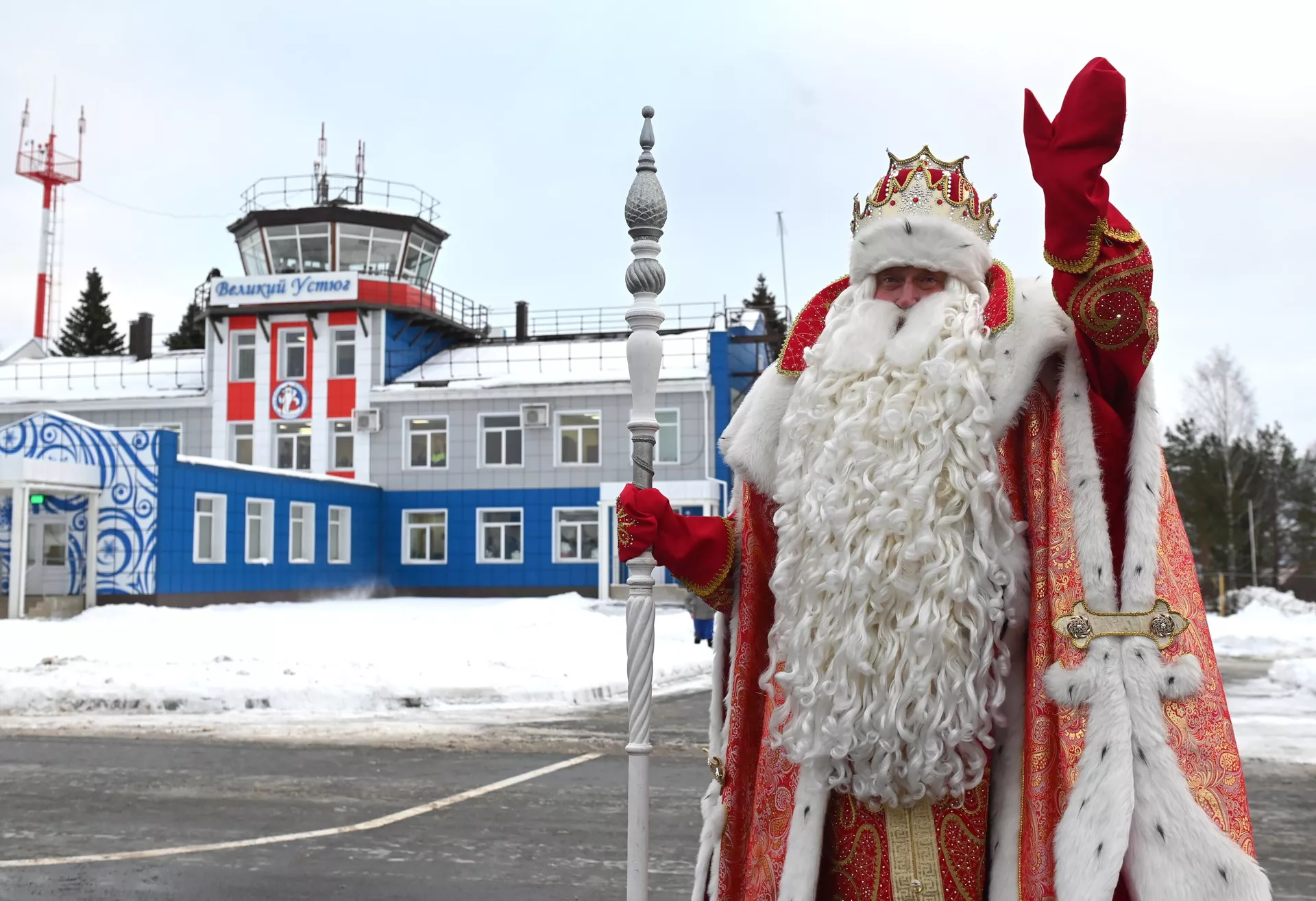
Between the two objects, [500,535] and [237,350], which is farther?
[237,350]

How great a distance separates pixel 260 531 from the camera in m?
31.5

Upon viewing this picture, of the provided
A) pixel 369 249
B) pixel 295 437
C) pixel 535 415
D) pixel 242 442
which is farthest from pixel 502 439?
pixel 242 442

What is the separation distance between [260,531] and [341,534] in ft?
13.3

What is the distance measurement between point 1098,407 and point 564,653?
16302 mm

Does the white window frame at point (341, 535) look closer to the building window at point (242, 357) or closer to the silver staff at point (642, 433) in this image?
the building window at point (242, 357)

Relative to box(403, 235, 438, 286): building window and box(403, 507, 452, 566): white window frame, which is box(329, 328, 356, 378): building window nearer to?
box(403, 235, 438, 286): building window

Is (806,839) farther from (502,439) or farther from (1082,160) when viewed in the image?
(502,439)

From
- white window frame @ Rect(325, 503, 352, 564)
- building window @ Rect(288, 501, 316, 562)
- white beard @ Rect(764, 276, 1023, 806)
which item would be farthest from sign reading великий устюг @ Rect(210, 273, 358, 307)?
white beard @ Rect(764, 276, 1023, 806)

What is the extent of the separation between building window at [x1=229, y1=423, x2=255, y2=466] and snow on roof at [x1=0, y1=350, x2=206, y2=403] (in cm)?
168

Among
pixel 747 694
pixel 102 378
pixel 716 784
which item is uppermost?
pixel 102 378

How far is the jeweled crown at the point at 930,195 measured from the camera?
3.12m

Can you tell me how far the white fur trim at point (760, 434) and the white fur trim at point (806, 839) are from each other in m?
0.73

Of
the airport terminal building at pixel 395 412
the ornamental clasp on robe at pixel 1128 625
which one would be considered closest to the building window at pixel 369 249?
the airport terminal building at pixel 395 412

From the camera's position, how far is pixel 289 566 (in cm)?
3272
